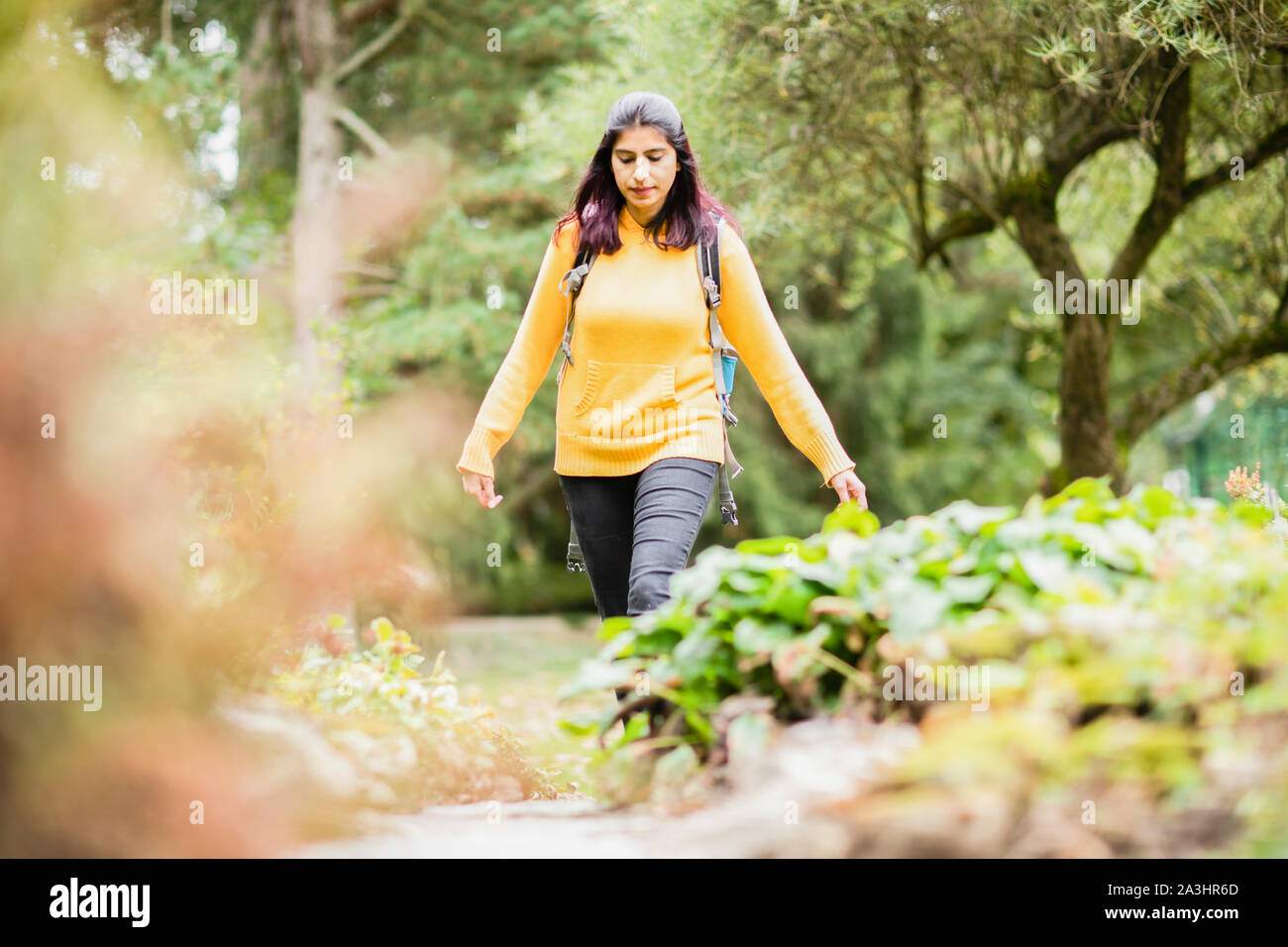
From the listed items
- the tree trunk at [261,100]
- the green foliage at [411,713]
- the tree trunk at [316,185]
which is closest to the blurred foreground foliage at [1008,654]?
the green foliage at [411,713]

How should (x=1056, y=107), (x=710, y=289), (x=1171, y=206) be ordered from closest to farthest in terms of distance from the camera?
(x=710, y=289), (x=1171, y=206), (x=1056, y=107)

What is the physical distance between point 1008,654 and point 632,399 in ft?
4.53

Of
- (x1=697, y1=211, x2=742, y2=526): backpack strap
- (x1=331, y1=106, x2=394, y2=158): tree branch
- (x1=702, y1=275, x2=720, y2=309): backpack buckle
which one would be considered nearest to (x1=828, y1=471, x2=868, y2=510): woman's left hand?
(x1=697, y1=211, x2=742, y2=526): backpack strap

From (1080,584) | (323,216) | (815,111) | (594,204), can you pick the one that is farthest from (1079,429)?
(323,216)

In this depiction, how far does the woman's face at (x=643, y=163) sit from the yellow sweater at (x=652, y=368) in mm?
125

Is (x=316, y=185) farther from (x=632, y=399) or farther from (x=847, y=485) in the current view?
(x=847, y=485)

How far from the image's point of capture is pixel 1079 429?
22.2 ft

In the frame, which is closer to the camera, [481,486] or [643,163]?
[643,163]

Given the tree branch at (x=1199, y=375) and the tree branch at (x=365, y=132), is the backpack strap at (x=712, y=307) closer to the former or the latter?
the tree branch at (x=1199, y=375)

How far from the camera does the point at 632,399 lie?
304cm

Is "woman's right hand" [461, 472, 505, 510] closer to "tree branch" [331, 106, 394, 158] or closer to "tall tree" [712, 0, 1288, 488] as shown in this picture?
"tall tree" [712, 0, 1288, 488]

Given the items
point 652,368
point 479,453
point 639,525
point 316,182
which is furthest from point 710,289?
point 316,182
